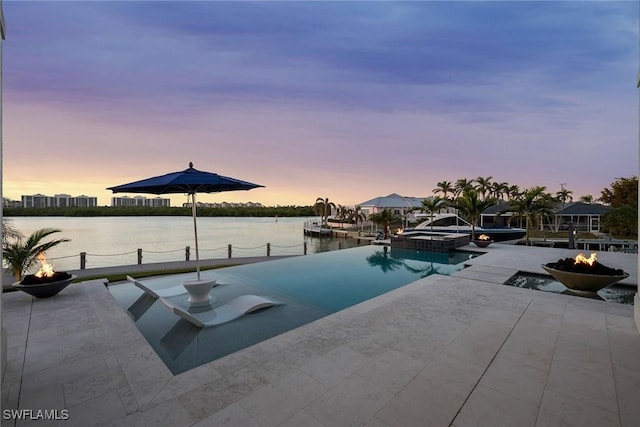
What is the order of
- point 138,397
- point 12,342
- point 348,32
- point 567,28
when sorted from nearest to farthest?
1. point 138,397
2. point 12,342
3. point 567,28
4. point 348,32

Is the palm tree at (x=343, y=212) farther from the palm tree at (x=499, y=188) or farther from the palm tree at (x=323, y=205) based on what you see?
the palm tree at (x=499, y=188)

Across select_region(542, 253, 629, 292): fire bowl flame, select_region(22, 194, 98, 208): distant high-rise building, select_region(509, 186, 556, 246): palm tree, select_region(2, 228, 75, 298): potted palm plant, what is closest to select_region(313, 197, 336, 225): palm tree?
select_region(509, 186, 556, 246): palm tree

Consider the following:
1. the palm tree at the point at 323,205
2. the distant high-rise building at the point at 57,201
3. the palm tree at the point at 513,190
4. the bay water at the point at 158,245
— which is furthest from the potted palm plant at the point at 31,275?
the distant high-rise building at the point at 57,201

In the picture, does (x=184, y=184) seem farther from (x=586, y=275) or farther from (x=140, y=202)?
(x=140, y=202)

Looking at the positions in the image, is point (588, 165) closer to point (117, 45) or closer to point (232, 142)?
point (232, 142)

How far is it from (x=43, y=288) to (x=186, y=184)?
3.31 metres

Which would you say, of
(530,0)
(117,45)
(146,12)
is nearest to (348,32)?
(530,0)

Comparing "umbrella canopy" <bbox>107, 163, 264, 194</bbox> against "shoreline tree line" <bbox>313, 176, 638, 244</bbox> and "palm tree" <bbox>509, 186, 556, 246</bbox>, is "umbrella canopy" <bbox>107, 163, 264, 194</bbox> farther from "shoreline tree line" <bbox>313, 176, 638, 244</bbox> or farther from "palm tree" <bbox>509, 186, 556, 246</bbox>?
"palm tree" <bbox>509, 186, 556, 246</bbox>

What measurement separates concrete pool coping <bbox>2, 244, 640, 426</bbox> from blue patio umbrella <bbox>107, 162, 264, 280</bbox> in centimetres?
218

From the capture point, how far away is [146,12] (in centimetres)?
800

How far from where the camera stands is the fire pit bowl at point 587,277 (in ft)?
17.5

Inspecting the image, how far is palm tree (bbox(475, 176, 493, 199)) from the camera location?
41.1m

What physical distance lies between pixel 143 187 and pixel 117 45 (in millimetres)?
6509

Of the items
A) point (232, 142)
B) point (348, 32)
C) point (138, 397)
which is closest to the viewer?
point (138, 397)
